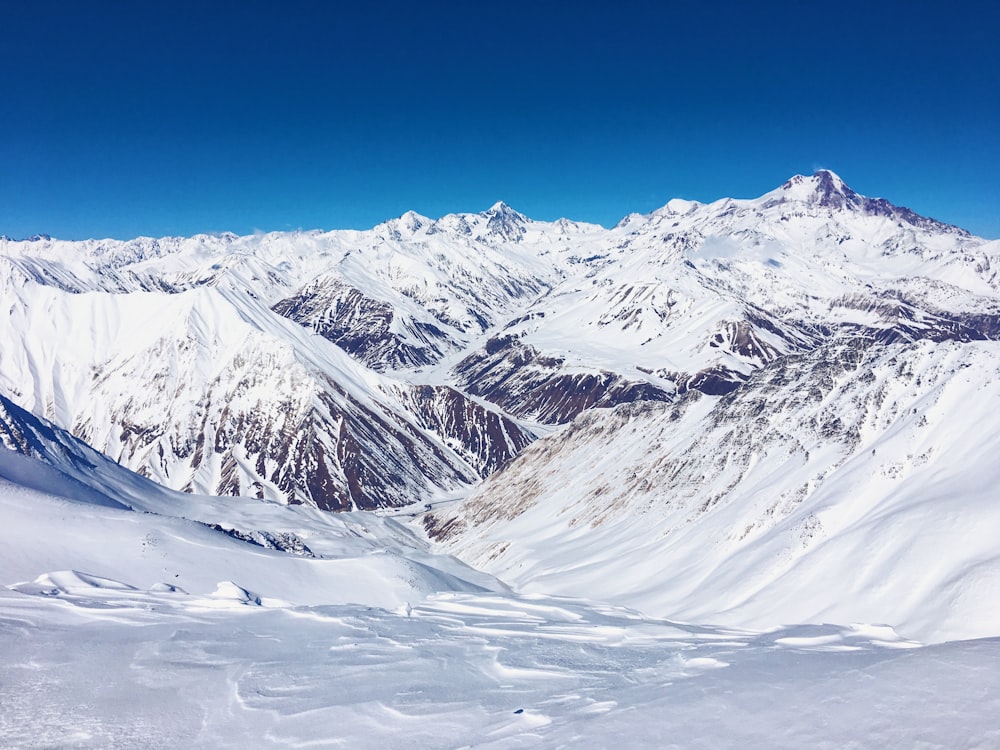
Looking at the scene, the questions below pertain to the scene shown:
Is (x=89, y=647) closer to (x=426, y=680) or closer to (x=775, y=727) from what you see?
(x=426, y=680)

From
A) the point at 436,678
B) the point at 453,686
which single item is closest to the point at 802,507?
the point at 436,678

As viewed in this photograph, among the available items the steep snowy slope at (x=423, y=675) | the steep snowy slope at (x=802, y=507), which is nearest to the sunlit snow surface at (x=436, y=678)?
the steep snowy slope at (x=423, y=675)

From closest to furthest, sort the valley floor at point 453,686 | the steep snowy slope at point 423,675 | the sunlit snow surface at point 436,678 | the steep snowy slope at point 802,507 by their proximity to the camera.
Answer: the valley floor at point 453,686 < the sunlit snow surface at point 436,678 < the steep snowy slope at point 423,675 < the steep snowy slope at point 802,507

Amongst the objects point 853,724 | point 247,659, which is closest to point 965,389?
point 853,724

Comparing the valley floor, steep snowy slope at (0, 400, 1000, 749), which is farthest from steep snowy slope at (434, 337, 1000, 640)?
the valley floor

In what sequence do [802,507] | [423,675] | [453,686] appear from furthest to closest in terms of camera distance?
[802,507], [423,675], [453,686]

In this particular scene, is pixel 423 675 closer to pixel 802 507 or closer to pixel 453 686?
pixel 453 686

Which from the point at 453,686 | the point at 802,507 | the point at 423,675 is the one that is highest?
the point at 802,507

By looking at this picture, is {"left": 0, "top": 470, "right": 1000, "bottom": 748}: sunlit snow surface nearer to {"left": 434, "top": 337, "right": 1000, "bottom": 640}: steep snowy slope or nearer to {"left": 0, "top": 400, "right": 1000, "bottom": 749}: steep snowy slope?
{"left": 0, "top": 400, "right": 1000, "bottom": 749}: steep snowy slope

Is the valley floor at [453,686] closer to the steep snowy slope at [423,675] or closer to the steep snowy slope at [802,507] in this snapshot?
the steep snowy slope at [423,675]
